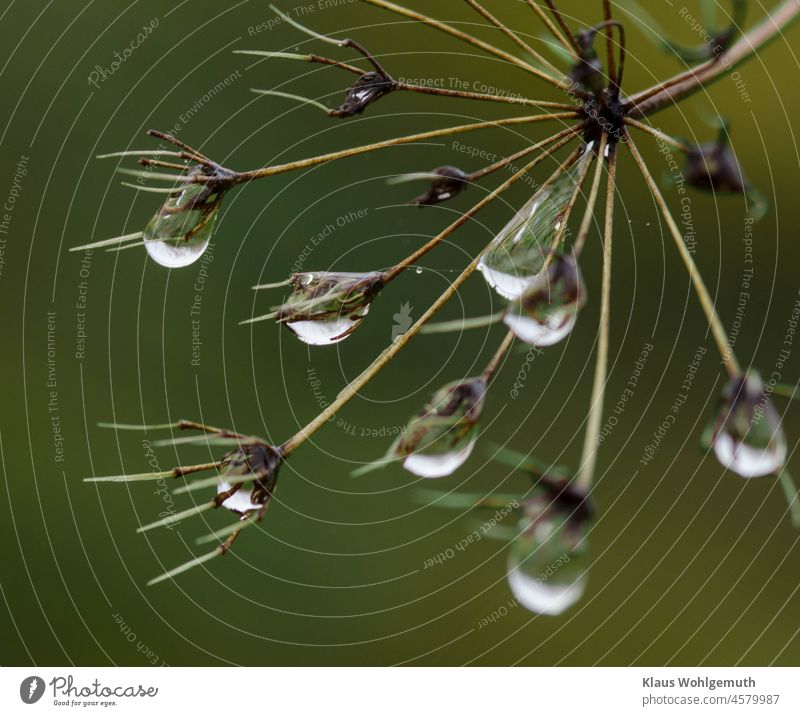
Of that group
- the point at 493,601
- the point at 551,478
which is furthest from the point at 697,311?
the point at 551,478

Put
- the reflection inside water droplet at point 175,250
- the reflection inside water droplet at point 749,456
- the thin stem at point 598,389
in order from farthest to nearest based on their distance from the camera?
the reflection inside water droplet at point 175,250
the reflection inside water droplet at point 749,456
the thin stem at point 598,389

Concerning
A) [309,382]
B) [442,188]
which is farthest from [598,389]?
[309,382]

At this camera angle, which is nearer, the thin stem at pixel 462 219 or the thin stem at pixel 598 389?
the thin stem at pixel 598 389

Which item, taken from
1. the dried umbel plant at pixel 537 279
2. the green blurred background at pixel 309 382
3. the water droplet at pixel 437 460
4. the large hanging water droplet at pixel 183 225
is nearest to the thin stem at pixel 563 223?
the dried umbel plant at pixel 537 279

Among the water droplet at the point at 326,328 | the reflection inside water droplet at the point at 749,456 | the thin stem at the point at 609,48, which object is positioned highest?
A: the thin stem at the point at 609,48

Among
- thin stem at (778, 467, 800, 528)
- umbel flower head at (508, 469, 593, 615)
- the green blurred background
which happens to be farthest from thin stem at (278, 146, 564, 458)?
thin stem at (778, 467, 800, 528)

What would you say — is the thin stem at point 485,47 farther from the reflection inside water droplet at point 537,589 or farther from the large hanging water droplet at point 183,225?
the reflection inside water droplet at point 537,589

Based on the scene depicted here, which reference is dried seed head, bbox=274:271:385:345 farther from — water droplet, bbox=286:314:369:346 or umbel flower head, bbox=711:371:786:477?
umbel flower head, bbox=711:371:786:477

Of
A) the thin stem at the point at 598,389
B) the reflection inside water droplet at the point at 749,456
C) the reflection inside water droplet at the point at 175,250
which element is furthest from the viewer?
the reflection inside water droplet at the point at 175,250
